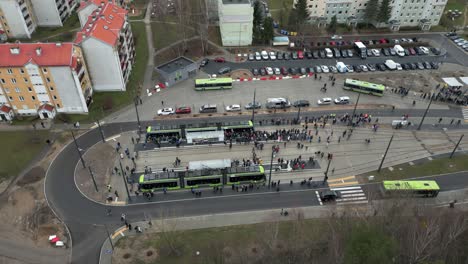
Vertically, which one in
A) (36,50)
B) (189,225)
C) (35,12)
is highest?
(36,50)

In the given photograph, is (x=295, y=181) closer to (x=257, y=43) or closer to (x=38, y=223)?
(x=38, y=223)

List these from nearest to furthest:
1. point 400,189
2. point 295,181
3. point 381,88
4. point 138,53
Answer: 1. point 400,189
2. point 295,181
3. point 381,88
4. point 138,53

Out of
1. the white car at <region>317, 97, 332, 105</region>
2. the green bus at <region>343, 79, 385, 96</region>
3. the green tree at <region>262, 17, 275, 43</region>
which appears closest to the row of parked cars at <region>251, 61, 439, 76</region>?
the green bus at <region>343, 79, 385, 96</region>

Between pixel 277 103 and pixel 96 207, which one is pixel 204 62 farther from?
pixel 96 207

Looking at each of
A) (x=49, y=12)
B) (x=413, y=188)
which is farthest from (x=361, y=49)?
(x=49, y=12)

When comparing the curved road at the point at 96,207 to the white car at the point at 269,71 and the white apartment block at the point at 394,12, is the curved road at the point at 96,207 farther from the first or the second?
the white apartment block at the point at 394,12

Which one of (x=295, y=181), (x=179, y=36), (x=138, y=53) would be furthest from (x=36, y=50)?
(x=295, y=181)
